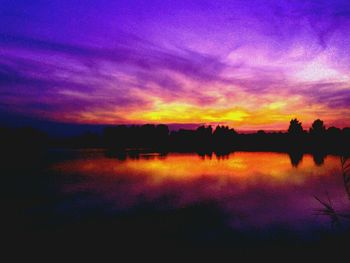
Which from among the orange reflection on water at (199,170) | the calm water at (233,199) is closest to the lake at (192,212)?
the calm water at (233,199)

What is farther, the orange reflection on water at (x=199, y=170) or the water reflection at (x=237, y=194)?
the orange reflection on water at (x=199, y=170)

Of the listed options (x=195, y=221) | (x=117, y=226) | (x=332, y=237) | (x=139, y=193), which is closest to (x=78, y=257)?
(x=117, y=226)

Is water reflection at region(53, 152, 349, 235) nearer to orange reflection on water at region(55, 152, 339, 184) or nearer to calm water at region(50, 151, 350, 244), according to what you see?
calm water at region(50, 151, 350, 244)

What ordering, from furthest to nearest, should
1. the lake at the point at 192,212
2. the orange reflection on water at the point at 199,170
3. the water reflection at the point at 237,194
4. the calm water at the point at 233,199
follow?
the orange reflection on water at the point at 199,170 < the water reflection at the point at 237,194 < the calm water at the point at 233,199 < the lake at the point at 192,212

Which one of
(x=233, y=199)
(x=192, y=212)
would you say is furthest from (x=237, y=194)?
(x=192, y=212)

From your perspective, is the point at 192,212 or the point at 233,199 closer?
the point at 192,212

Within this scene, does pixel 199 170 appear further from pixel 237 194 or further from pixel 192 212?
pixel 192 212

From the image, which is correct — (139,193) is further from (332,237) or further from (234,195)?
(332,237)

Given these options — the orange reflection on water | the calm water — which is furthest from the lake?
the orange reflection on water

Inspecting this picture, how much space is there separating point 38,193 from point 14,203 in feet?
17.5

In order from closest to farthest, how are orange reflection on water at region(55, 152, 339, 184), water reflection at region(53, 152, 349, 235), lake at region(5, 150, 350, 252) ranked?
lake at region(5, 150, 350, 252), water reflection at region(53, 152, 349, 235), orange reflection on water at region(55, 152, 339, 184)

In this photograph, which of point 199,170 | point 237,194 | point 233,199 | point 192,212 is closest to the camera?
point 192,212

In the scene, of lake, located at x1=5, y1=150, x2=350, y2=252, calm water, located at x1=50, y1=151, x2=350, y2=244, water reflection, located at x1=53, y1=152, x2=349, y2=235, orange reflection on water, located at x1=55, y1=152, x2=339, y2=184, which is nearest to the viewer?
lake, located at x1=5, y1=150, x2=350, y2=252

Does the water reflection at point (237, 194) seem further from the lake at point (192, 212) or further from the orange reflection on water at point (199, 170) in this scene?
the orange reflection on water at point (199, 170)
